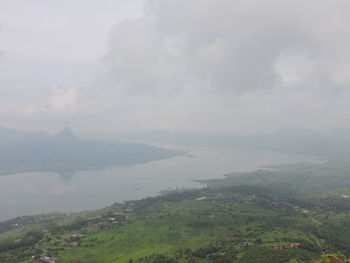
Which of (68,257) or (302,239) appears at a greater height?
(302,239)

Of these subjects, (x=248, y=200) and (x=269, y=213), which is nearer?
(x=269, y=213)

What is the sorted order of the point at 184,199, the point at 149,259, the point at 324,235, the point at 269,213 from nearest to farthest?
the point at 149,259, the point at 324,235, the point at 269,213, the point at 184,199

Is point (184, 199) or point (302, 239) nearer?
point (302, 239)

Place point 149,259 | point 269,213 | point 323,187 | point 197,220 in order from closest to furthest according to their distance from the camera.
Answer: point 149,259 < point 197,220 < point 269,213 < point 323,187

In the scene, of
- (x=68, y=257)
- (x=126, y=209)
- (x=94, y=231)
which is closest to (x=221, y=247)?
(x=68, y=257)

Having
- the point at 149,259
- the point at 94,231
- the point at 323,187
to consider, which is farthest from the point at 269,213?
the point at 323,187

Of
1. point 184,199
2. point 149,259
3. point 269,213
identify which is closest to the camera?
point 149,259

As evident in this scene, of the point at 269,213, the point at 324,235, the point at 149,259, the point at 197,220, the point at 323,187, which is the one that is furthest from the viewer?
the point at 323,187

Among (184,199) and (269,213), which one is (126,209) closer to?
(184,199)

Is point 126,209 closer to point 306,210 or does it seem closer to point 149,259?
point 149,259
